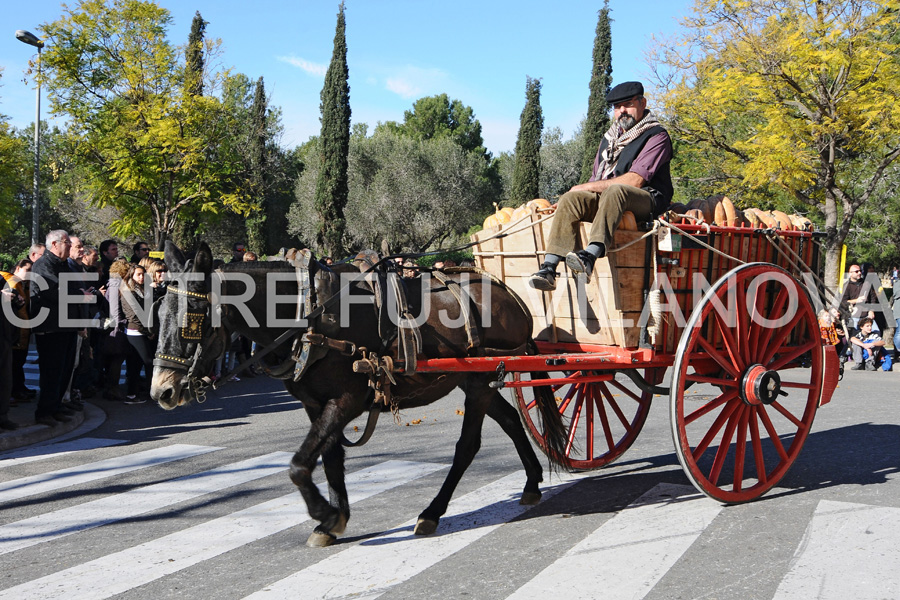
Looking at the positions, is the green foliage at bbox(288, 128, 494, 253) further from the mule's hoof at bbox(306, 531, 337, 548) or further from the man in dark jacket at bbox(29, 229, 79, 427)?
the mule's hoof at bbox(306, 531, 337, 548)

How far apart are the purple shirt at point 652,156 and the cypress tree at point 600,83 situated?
2982 centimetres

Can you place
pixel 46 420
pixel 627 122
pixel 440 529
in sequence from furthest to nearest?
pixel 46 420 < pixel 627 122 < pixel 440 529

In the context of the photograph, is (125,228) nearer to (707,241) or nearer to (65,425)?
(65,425)

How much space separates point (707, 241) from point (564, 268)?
991 millimetres

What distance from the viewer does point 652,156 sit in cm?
516

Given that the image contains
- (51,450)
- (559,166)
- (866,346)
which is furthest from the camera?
(559,166)

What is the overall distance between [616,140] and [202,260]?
310 cm

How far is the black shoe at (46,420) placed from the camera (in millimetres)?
8062

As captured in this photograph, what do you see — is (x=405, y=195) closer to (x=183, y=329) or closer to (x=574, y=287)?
(x=574, y=287)

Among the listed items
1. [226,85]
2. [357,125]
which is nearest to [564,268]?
[226,85]

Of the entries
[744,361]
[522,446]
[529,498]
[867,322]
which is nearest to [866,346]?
[867,322]

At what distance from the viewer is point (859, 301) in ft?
45.9

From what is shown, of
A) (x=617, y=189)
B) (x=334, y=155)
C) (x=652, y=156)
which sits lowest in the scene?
(x=617, y=189)

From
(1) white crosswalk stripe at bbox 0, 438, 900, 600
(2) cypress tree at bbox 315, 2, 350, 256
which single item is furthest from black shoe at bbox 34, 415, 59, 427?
(2) cypress tree at bbox 315, 2, 350, 256
